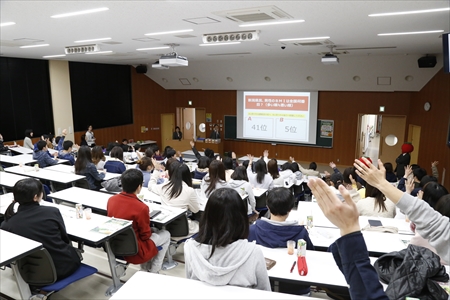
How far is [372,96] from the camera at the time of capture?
10805 millimetres

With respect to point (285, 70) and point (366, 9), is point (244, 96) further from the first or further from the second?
point (366, 9)

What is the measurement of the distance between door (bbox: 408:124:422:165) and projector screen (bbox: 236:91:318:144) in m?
2.96

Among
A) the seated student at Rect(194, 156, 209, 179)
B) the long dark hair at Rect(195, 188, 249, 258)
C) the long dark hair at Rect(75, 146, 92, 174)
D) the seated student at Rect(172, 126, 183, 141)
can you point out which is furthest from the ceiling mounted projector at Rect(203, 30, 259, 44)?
the seated student at Rect(172, 126, 183, 141)

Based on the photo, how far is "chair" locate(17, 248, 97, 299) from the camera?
2.81 m

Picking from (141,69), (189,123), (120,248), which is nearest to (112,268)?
(120,248)

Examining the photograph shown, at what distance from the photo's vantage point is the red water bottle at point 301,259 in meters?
2.52

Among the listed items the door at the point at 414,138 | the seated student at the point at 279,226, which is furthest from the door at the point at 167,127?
the seated student at the point at 279,226

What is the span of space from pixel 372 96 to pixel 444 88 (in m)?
2.74

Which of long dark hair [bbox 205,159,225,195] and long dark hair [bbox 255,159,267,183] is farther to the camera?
long dark hair [bbox 255,159,267,183]

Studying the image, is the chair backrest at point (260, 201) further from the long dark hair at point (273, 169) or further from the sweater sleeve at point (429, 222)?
the sweater sleeve at point (429, 222)

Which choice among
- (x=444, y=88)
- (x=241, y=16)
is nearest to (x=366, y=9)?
(x=241, y=16)

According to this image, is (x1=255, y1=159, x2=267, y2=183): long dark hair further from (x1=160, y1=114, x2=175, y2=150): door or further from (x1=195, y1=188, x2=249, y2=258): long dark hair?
(x1=160, y1=114, x2=175, y2=150): door

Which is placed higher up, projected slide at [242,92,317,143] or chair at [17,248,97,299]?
projected slide at [242,92,317,143]

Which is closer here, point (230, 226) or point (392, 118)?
point (230, 226)
